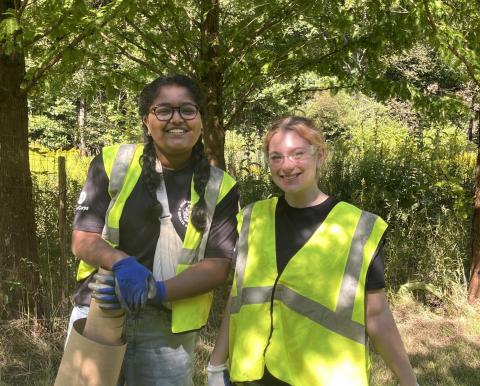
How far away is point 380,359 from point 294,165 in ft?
9.75

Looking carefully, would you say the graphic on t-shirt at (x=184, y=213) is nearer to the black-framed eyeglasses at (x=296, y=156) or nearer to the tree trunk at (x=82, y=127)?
the black-framed eyeglasses at (x=296, y=156)

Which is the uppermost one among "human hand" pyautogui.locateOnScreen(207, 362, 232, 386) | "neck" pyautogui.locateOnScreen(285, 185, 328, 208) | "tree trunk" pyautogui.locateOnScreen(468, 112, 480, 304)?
"neck" pyautogui.locateOnScreen(285, 185, 328, 208)

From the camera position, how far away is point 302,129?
1.88 meters

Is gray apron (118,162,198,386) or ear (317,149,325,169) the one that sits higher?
ear (317,149,325,169)

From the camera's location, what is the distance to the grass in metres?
3.97

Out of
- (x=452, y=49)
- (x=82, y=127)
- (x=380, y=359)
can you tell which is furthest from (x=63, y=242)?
(x=82, y=127)

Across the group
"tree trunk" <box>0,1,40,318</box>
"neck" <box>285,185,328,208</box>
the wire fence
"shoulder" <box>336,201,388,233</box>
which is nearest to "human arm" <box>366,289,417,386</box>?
"shoulder" <box>336,201,388,233</box>

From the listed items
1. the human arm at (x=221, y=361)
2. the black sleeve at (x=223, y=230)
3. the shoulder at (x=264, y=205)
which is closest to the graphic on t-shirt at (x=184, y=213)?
the black sleeve at (x=223, y=230)

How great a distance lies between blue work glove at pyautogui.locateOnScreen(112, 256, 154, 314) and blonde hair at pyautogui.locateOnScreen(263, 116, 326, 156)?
63cm

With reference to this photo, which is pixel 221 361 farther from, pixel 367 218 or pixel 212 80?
pixel 212 80

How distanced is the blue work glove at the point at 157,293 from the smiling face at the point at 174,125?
A: 49 centimetres

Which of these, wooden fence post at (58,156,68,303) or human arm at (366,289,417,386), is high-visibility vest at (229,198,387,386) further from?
wooden fence post at (58,156,68,303)

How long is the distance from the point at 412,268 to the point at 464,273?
53 cm

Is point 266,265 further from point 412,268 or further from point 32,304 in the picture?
point 412,268
